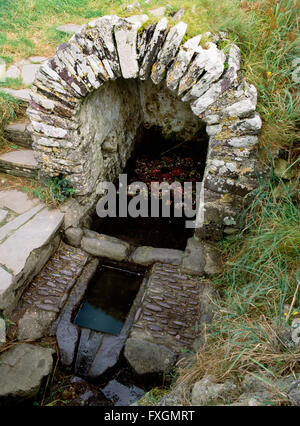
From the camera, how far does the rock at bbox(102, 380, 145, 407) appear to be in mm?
2895

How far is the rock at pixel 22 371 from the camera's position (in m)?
2.65

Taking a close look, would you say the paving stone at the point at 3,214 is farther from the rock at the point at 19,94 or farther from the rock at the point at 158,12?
the rock at the point at 158,12

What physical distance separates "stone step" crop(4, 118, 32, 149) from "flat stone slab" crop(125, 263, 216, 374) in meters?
2.79

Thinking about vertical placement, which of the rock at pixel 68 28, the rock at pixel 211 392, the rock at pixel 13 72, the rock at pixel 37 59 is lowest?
the rock at pixel 211 392

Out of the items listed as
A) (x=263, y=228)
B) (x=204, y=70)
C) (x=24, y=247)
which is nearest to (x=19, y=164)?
(x=24, y=247)

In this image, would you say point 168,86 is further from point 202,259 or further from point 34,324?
point 34,324

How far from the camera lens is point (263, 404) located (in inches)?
65.4

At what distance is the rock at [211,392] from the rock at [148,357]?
83 cm

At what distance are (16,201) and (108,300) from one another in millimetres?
1901

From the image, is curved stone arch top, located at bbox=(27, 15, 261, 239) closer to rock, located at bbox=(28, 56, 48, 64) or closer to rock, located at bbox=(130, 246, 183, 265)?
rock, located at bbox=(130, 246, 183, 265)

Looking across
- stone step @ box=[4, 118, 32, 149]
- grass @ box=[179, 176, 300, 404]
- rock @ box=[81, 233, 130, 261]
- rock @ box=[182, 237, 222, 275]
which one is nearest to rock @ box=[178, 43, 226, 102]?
grass @ box=[179, 176, 300, 404]

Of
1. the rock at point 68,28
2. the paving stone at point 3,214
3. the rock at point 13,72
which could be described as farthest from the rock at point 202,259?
the rock at point 68,28

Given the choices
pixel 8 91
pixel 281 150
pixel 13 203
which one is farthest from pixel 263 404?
pixel 8 91

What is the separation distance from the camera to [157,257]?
3.99m
